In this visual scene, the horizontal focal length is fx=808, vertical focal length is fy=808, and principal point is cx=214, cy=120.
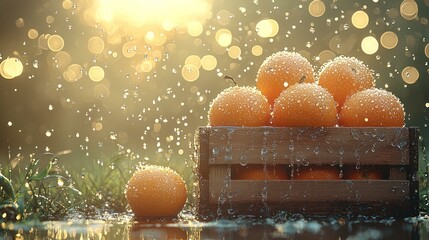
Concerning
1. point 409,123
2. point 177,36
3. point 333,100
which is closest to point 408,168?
point 333,100

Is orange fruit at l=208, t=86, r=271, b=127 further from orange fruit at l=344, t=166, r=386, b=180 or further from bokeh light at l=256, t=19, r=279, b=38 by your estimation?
bokeh light at l=256, t=19, r=279, b=38

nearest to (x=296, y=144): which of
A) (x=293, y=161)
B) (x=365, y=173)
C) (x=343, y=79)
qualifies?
(x=293, y=161)

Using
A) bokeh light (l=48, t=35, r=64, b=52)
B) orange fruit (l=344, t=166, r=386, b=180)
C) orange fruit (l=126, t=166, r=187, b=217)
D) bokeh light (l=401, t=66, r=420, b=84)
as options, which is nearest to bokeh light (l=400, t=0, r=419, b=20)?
bokeh light (l=401, t=66, r=420, b=84)

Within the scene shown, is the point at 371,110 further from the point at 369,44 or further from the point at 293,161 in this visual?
the point at 369,44

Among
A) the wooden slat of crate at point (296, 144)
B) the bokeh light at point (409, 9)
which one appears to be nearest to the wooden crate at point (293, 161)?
the wooden slat of crate at point (296, 144)

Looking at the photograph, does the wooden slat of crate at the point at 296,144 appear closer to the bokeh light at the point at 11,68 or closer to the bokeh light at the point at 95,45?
the bokeh light at the point at 11,68

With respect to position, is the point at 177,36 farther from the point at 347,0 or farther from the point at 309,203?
the point at 309,203
